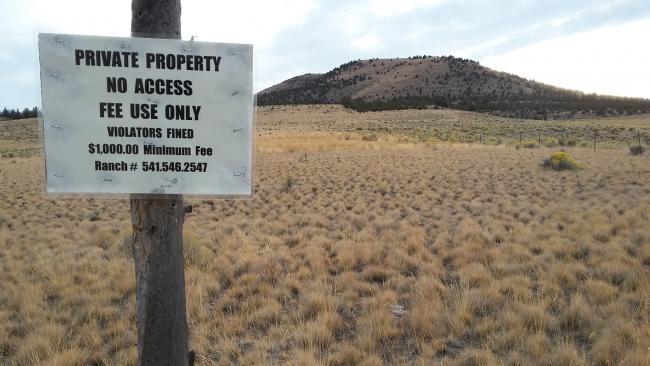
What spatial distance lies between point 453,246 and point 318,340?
4.10 m

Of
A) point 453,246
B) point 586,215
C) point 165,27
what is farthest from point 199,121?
point 586,215

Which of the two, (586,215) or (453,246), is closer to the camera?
(453,246)

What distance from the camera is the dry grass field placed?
14.1 feet

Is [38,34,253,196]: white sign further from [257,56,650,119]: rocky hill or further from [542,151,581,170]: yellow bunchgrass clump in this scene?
[257,56,650,119]: rocky hill

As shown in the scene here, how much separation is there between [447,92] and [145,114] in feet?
333

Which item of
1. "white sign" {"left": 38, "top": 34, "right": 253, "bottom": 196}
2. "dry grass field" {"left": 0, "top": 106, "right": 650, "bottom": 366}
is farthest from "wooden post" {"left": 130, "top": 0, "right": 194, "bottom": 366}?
"dry grass field" {"left": 0, "top": 106, "right": 650, "bottom": 366}

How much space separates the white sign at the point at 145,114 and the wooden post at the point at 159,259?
145 millimetres

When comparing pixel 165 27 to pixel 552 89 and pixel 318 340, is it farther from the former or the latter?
pixel 552 89

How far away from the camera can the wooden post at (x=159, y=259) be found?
2.86 m

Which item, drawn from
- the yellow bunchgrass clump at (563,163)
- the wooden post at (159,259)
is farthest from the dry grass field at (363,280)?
the yellow bunchgrass clump at (563,163)

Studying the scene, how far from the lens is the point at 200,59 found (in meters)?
2.85

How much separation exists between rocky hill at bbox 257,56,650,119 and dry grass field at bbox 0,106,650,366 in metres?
57.7

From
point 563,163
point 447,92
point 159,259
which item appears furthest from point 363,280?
point 447,92

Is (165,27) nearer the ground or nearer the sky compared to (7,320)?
nearer the sky
